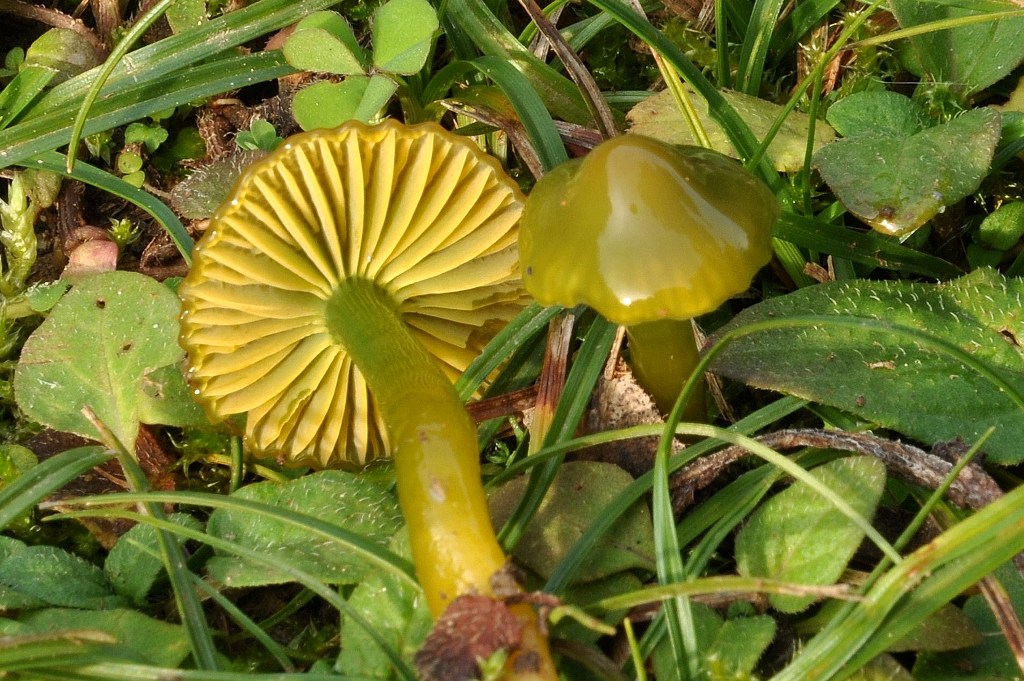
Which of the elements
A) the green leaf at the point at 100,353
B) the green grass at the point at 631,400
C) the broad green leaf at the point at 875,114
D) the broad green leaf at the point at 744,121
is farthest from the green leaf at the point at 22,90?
the broad green leaf at the point at 875,114

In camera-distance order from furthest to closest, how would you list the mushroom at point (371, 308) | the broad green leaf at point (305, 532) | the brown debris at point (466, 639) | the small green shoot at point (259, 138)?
the small green shoot at point (259, 138)
the broad green leaf at point (305, 532)
the mushroom at point (371, 308)
the brown debris at point (466, 639)

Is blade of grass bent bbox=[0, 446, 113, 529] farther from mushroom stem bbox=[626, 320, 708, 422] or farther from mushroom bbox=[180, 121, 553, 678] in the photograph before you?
mushroom stem bbox=[626, 320, 708, 422]

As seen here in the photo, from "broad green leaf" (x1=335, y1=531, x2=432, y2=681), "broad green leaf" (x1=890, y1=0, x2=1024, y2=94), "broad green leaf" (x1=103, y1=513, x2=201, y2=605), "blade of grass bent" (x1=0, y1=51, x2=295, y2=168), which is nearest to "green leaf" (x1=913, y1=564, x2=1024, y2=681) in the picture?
"broad green leaf" (x1=335, y1=531, x2=432, y2=681)

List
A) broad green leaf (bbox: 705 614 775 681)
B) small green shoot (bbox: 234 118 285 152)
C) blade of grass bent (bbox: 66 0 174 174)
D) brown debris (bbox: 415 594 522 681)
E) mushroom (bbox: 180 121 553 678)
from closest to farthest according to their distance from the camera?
brown debris (bbox: 415 594 522 681) → broad green leaf (bbox: 705 614 775 681) → mushroom (bbox: 180 121 553 678) → blade of grass bent (bbox: 66 0 174 174) → small green shoot (bbox: 234 118 285 152)

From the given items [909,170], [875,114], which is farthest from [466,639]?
[875,114]

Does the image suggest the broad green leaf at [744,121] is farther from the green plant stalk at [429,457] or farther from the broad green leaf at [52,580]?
the broad green leaf at [52,580]

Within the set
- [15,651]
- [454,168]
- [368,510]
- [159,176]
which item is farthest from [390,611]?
[159,176]
